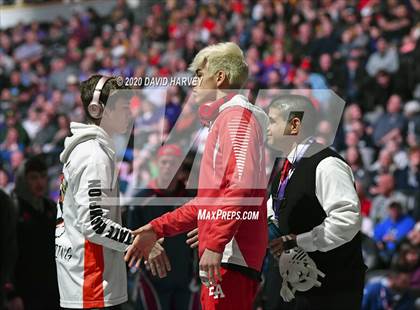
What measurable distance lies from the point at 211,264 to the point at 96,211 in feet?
2.18

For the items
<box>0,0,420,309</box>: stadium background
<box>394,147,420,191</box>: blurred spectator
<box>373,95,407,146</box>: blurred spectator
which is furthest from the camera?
<box>373,95,407,146</box>: blurred spectator

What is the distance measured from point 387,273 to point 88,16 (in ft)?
49.4

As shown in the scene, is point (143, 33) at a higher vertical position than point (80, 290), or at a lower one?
higher

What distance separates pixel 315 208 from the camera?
4.63m

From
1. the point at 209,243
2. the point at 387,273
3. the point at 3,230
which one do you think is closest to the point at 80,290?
the point at 209,243

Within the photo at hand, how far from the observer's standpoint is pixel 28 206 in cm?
649

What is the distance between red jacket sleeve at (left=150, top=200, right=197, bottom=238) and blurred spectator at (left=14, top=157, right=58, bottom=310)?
2.10m

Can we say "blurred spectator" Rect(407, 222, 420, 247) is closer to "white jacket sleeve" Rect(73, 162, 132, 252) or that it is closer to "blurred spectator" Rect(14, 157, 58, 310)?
"blurred spectator" Rect(14, 157, 58, 310)

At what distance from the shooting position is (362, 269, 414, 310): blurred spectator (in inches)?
318

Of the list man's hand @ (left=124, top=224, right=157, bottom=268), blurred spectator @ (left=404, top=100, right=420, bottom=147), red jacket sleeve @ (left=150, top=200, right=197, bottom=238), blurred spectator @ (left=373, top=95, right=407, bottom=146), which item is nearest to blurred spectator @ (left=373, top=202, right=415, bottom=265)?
blurred spectator @ (left=404, top=100, right=420, bottom=147)

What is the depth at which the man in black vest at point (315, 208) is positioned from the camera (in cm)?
446

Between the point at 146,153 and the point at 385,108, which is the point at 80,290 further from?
the point at 385,108

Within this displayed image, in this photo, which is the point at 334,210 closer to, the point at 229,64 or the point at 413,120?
the point at 229,64

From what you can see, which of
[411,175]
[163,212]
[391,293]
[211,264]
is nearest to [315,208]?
[211,264]
